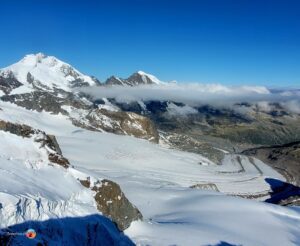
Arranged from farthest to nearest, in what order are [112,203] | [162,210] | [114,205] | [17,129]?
[162,210]
[114,205]
[112,203]
[17,129]

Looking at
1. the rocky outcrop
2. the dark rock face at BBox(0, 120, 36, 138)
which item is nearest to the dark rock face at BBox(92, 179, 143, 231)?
the rocky outcrop

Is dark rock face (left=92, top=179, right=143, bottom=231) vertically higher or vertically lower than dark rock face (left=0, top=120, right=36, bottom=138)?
lower

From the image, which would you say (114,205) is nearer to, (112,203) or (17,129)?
(112,203)

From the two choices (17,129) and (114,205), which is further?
(114,205)

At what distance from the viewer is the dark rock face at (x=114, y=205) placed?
4609cm

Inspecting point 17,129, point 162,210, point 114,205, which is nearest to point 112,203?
point 114,205

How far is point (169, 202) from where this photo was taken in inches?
2872

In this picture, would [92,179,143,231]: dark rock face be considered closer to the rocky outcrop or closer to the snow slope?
the rocky outcrop

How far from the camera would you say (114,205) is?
48219mm

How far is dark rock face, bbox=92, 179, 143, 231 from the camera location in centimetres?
4609

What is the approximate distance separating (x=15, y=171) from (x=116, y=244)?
10.4m

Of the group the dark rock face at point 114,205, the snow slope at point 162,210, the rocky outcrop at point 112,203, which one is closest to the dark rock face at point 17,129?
the snow slope at point 162,210

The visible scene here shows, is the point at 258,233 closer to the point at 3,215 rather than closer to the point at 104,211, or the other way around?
the point at 104,211

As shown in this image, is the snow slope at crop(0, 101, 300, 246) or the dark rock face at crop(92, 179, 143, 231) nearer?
the snow slope at crop(0, 101, 300, 246)
